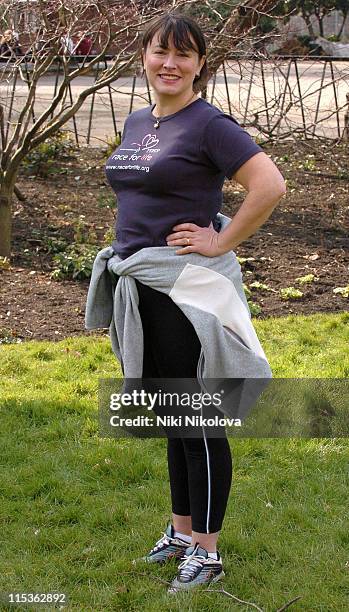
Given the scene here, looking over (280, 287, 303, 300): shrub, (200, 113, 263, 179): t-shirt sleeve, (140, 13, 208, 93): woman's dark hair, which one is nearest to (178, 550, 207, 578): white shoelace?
(200, 113, 263, 179): t-shirt sleeve

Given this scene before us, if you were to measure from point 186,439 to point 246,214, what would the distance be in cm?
75

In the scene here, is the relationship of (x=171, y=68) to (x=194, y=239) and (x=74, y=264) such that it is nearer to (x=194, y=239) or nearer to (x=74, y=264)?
Answer: (x=194, y=239)

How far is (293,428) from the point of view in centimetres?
457

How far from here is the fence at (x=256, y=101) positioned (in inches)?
331

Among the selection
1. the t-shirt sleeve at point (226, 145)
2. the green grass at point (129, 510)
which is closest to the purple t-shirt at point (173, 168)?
the t-shirt sleeve at point (226, 145)

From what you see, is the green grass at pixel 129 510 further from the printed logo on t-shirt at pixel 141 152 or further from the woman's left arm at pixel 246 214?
the printed logo on t-shirt at pixel 141 152

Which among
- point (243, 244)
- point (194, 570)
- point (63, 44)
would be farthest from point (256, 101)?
point (194, 570)

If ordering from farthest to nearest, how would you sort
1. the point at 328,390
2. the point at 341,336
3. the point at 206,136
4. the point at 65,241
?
the point at 65,241
the point at 341,336
the point at 328,390
the point at 206,136

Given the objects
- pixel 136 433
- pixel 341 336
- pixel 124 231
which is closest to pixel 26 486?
pixel 136 433

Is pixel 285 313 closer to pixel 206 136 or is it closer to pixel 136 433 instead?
pixel 136 433

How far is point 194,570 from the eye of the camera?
10.6ft

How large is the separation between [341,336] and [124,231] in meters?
3.06

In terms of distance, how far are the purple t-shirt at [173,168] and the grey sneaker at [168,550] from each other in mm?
1038

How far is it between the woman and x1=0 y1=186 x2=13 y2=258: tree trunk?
13.7 feet
